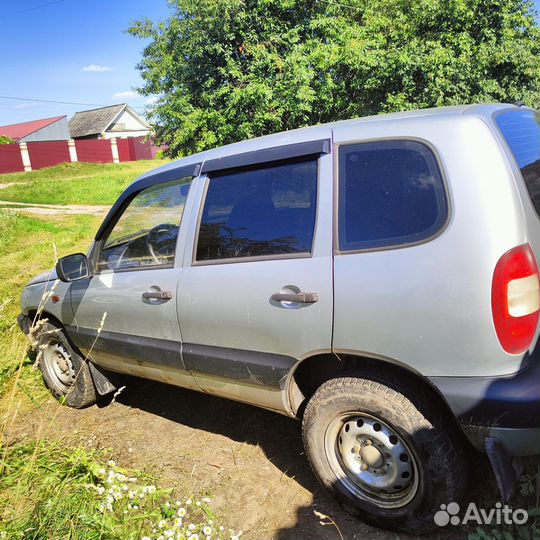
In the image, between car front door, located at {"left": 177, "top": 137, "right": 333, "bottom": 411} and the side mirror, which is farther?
the side mirror

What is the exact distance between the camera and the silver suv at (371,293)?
184cm

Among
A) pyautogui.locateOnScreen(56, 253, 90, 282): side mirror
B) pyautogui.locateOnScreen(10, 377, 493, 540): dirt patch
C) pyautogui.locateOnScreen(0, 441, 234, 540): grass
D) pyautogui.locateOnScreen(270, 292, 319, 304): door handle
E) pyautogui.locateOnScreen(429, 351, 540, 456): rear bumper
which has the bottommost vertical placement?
pyautogui.locateOnScreen(10, 377, 493, 540): dirt patch

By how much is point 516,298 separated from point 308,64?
839 centimetres

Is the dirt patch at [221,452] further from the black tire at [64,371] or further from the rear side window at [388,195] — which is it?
the rear side window at [388,195]

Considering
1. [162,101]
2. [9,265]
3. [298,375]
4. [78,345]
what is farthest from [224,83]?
[298,375]

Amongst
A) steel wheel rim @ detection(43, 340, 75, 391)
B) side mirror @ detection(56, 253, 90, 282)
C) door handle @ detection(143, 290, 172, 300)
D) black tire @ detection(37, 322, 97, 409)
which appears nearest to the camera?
door handle @ detection(143, 290, 172, 300)

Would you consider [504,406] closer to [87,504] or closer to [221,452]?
[221,452]

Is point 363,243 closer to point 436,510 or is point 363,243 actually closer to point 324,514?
point 436,510

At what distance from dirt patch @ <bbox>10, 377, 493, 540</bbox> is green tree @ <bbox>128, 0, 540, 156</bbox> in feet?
21.4

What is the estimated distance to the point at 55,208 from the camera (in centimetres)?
1585

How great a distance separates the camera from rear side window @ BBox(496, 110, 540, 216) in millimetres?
2002

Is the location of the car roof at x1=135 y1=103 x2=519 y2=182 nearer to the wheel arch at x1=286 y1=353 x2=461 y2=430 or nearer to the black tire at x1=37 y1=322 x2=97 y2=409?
the wheel arch at x1=286 y1=353 x2=461 y2=430

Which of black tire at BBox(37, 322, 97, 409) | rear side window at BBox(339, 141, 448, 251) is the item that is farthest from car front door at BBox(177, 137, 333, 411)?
black tire at BBox(37, 322, 97, 409)

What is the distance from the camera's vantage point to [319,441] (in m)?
2.36
